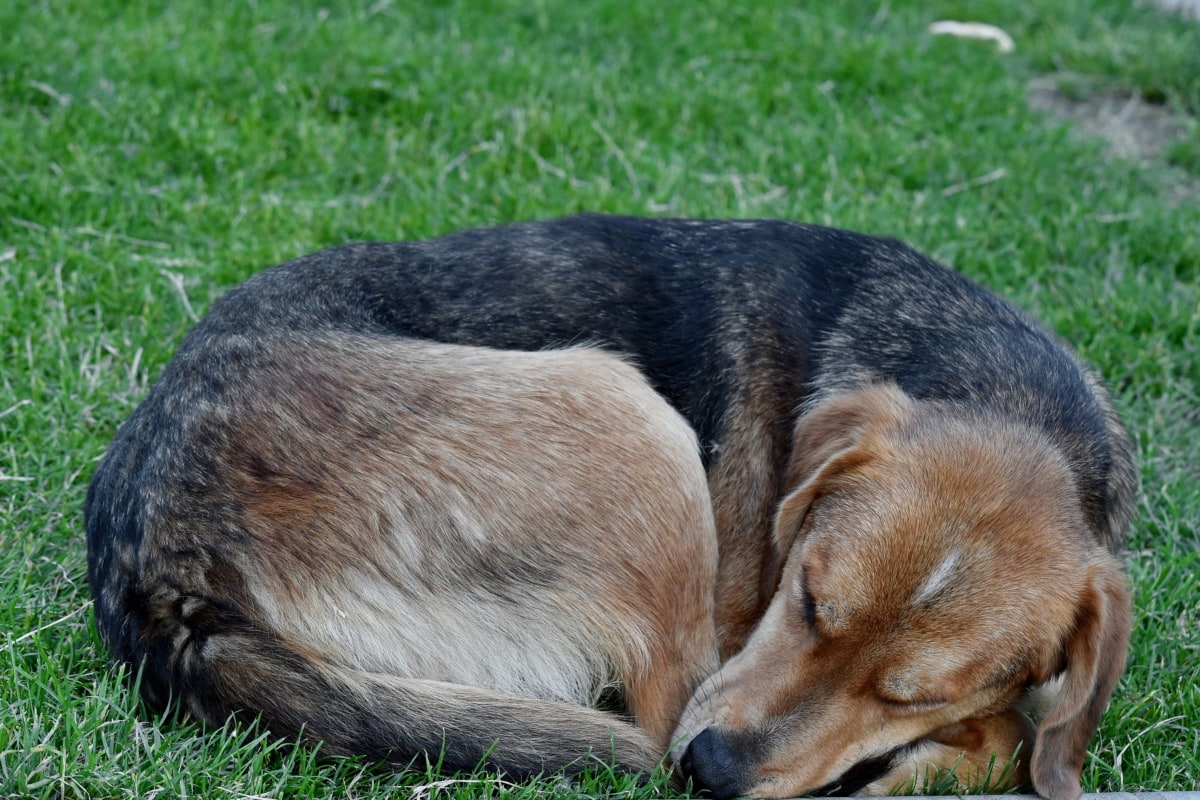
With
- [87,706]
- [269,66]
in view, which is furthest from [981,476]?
[269,66]

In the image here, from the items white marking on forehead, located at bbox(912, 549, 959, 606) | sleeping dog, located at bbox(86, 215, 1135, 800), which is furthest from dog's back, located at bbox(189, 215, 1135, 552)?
white marking on forehead, located at bbox(912, 549, 959, 606)

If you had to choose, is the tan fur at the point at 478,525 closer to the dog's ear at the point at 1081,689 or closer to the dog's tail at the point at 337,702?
the dog's tail at the point at 337,702

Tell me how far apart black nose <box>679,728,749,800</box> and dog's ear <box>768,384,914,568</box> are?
62 centimetres

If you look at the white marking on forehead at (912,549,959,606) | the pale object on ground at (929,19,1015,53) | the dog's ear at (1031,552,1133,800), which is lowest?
the pale object on ground at (929,19,1015,53)

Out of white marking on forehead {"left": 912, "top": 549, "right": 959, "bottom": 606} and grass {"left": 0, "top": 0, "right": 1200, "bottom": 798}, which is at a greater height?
white marking on forehead {"left": 912, "top": 549, "right": 959, "bottom": 606}

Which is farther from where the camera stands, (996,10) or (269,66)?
(996,10)

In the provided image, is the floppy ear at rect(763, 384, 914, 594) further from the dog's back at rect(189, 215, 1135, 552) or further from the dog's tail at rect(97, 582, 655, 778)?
the dog's tail at rect(97, 582, 655, 778)

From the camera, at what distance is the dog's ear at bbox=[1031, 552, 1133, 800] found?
133 inches

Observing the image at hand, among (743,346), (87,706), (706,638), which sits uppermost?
(743,346)

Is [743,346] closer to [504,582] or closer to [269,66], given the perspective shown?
[504,582]

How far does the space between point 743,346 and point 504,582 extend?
1283mm

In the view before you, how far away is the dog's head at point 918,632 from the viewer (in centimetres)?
336

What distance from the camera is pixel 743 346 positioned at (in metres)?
4.29

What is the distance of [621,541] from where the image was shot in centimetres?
371
